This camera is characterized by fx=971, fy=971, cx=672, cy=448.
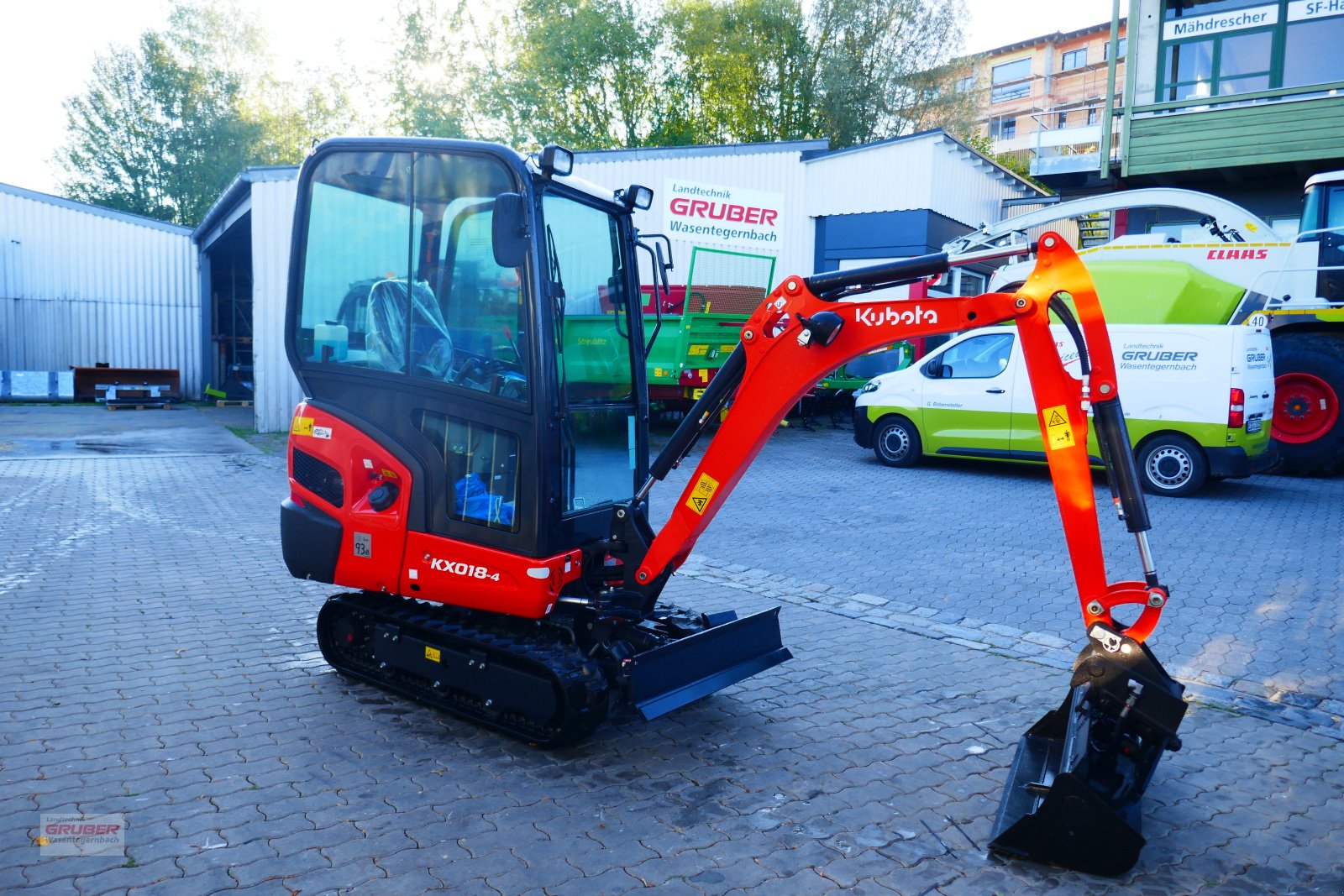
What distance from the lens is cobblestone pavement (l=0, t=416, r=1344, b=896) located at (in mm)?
3393

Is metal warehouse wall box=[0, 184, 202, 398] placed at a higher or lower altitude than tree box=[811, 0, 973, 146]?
lower

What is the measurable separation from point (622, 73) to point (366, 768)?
123 feet

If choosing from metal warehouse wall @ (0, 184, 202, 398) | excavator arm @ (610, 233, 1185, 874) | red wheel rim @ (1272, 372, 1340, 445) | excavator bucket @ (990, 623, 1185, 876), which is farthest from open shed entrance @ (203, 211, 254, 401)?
excavator bucket @ (990, 623, 1185, 876)

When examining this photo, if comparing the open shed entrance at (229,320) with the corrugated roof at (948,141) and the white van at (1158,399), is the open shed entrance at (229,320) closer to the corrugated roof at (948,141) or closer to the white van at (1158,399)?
the corrugated roof at (948,141)

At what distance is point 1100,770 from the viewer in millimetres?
3795

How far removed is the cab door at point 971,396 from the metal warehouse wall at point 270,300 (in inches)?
424

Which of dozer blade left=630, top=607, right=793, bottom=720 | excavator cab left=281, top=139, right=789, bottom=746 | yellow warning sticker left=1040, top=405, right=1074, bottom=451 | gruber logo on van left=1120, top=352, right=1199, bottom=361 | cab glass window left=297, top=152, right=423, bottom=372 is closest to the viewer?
yellow warning sticker left=1040, top=405, right=1074, bottom=451

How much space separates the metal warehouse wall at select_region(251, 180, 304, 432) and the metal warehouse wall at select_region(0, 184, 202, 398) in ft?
34.3

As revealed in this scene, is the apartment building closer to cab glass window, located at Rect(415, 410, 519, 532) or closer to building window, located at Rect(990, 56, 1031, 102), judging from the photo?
building window, located at Rect(990, 56, 1031, 102)

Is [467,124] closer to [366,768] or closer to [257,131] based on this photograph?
[257,131]

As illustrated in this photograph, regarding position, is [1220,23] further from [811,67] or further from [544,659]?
[811,67]

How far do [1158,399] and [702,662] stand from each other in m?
8.58

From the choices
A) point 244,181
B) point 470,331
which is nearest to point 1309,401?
point 470,331

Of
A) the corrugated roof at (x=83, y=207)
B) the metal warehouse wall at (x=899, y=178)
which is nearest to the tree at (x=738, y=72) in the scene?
the metal warehouse wall at (x=899, y=178)
